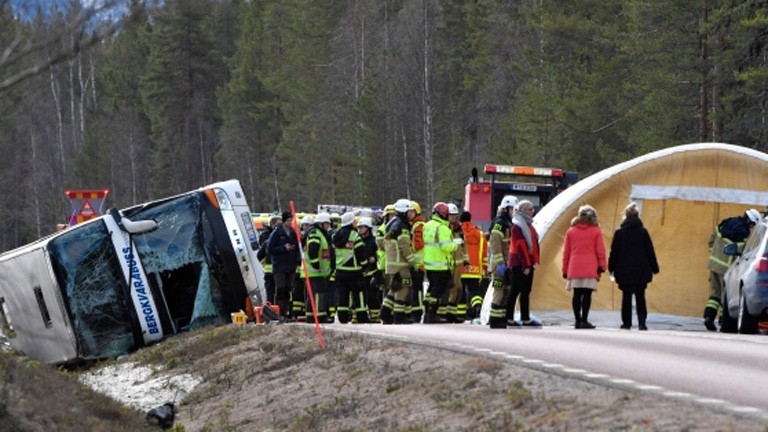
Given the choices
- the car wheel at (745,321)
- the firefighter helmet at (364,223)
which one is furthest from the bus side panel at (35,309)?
the car wheel at (745,321)

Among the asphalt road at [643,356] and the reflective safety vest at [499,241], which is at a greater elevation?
the reflective safety vest at [499,241]

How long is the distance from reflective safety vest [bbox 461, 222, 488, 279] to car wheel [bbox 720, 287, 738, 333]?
13.6 feet

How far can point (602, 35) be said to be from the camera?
4738cm

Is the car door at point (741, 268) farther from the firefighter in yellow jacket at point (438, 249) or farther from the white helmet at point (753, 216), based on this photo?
the firefighter in yellow jacket at point (438, 249)

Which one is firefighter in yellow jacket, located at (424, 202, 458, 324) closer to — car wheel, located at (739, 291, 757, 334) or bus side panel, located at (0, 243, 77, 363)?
car wheel, located at (739, 291, 757, 334)

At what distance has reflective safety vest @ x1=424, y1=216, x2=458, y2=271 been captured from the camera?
1981 cm

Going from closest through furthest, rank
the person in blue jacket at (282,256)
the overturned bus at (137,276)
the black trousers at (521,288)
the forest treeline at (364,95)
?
the black trousers at (521,288) → the overturned bus at (137,276) → the person in blue jacket at (282,256) → the forest treeline at (364,95)

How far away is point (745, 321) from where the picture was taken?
1731cm

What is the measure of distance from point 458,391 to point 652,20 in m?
31.7

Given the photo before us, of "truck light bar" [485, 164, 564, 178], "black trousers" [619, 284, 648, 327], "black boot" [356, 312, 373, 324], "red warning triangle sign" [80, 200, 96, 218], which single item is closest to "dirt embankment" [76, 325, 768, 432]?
"black boot" [356, 312, 373, 324]

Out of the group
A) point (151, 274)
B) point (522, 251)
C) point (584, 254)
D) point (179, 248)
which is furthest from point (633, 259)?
point (151, 274)

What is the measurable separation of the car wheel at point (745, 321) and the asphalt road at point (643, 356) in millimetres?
748

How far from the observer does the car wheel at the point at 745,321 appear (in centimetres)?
1717

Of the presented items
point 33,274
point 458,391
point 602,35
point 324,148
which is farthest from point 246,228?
point 324,148
